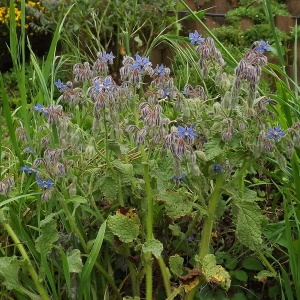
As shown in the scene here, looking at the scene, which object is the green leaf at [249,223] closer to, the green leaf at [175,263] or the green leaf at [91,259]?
the green leaf at [175,263]

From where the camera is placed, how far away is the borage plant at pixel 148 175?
1228 mm

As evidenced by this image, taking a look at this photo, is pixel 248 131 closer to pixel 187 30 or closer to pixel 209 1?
pixel 187 30

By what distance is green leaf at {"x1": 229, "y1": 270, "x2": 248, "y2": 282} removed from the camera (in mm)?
1490

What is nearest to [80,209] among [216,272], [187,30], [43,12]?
[216,272]

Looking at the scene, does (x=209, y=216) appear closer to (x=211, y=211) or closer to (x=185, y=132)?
(x=211, y=211)

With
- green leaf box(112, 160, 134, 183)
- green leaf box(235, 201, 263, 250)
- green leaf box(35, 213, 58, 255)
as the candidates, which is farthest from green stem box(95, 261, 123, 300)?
green leaf box(235, 201, 263, 250)

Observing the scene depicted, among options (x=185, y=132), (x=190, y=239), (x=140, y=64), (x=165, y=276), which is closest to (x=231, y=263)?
(x=190, y=239)

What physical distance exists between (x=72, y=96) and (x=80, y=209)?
305 mm

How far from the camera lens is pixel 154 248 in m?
1.21

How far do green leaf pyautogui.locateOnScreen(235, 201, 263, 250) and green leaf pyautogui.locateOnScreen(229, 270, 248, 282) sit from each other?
255 mm

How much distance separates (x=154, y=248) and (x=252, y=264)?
1.42ft

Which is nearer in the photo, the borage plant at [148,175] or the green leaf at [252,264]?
the borage plant at [148,175]

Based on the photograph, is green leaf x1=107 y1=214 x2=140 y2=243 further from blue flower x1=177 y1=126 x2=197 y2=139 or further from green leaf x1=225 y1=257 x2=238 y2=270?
green leaf x1=225 y1=257 x2=238 y2=270

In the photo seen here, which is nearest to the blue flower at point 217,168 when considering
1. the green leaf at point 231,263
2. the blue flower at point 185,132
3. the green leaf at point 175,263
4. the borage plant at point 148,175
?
the borage plant at point 148,175
